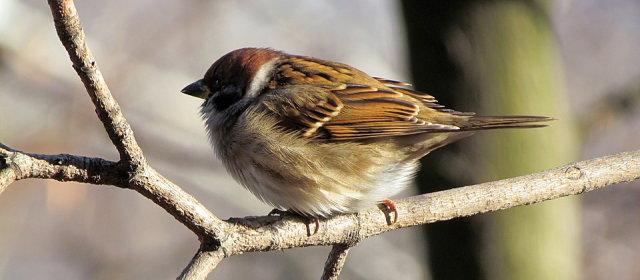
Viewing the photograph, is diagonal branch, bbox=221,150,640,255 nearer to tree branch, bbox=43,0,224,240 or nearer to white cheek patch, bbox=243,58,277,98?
tree branch, bbox=43,0,224,240

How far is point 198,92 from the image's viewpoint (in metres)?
3.71

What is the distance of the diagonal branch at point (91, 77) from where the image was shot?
1.81 m

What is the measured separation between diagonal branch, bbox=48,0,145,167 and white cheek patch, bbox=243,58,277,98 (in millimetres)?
1494

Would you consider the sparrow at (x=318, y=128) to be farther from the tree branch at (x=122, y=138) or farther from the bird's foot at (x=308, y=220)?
the tree branch at (x=122, y=138)

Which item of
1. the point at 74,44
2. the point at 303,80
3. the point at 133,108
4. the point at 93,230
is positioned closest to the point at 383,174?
the point at 303,80

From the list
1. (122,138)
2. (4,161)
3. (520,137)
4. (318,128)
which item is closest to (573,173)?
(520,137)

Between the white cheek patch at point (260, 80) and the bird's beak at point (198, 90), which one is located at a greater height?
the white cheek patch at point (260, 80)

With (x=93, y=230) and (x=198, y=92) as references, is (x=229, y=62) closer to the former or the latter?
(x=198, y=92)

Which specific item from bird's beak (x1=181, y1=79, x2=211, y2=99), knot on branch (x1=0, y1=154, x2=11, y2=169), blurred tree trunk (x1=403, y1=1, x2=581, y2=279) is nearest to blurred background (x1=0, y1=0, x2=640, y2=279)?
blurred tree trunk (x1=403, y1=1, x2=581, y2=279)

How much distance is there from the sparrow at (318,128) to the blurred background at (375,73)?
536mm

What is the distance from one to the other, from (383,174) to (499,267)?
84 cm

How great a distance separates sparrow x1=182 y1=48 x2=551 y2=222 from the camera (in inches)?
129

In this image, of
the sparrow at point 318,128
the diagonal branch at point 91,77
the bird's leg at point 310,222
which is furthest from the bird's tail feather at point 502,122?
the diagonal branch at point 91,77

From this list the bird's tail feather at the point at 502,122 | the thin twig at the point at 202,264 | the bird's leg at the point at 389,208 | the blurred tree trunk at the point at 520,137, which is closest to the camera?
the thin twig at the point at 202,264
